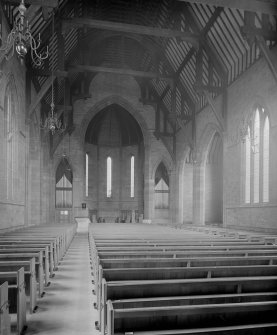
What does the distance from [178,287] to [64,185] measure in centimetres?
2243

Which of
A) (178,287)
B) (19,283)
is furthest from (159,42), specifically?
(178,287)

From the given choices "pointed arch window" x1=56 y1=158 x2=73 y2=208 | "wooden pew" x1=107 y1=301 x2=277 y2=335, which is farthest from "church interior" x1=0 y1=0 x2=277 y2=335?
"pointed arch window" x1=56 y1=158 x2=73 y2=208

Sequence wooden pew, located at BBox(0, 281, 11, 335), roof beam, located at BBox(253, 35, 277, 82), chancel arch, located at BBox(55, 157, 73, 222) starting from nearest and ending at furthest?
wooden pew, located at BBox(0, 281, 11, 335)
roof beam, located at BBox(253, 35, 277, 82)
chancel arch, located at BBox(55, 157, 73, 222)

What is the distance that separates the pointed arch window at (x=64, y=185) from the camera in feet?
81.3

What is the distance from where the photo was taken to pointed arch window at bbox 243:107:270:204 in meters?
13.4

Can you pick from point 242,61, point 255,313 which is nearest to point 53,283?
point 255,313

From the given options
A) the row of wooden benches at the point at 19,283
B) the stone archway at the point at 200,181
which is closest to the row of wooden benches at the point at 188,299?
the row of wooden benches at the point at 19,283

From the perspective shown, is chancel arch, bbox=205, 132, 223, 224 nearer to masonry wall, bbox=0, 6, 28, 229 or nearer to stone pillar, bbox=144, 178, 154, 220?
stone pillar, bbox=144, 178, 154, 220

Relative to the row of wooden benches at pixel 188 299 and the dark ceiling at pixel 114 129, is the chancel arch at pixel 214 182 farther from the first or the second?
→ the row of wooden benches at pixel 188 299

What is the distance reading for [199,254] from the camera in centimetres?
554

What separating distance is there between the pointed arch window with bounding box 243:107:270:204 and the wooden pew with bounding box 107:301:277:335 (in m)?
10.8

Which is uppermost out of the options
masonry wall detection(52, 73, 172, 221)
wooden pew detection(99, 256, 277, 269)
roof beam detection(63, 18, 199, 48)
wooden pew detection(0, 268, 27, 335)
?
roof beam detection(63, 18, 199, 48)

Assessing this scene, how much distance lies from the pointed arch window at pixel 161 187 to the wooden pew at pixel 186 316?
2344cm

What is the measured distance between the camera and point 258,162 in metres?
13.9
